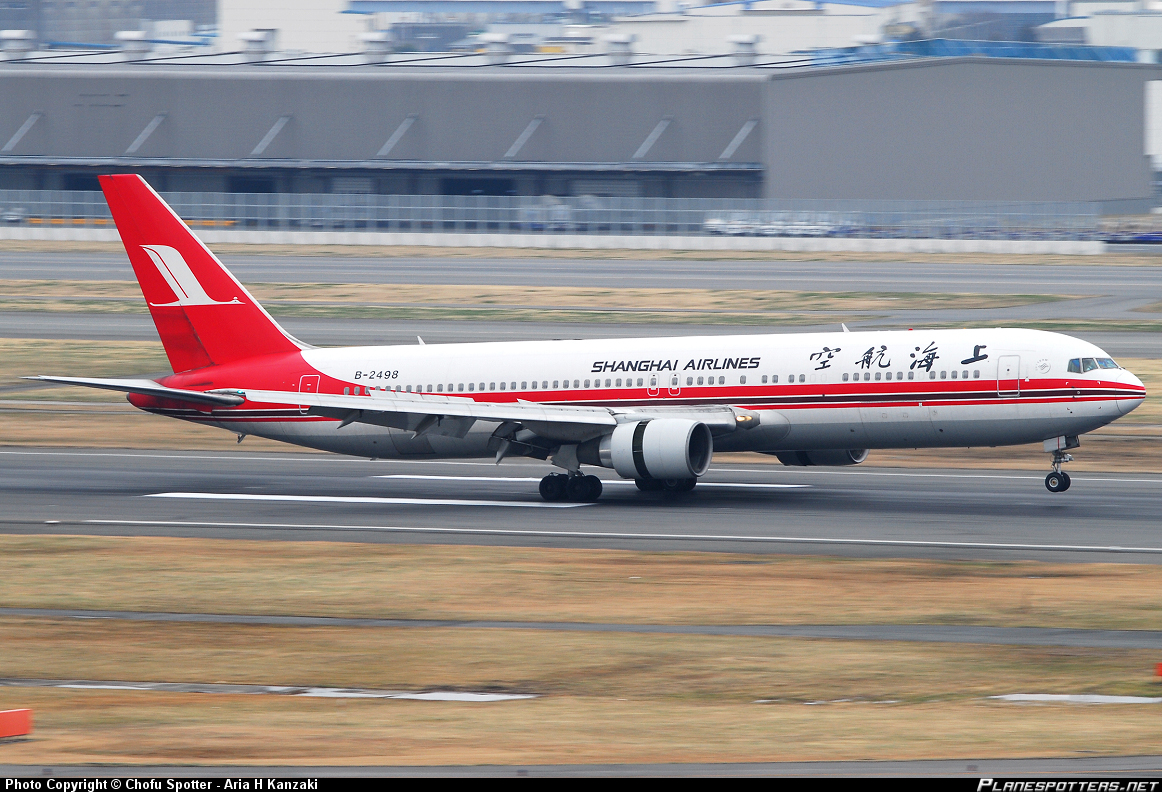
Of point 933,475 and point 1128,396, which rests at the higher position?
point 1128,396

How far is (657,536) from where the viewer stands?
33.1m

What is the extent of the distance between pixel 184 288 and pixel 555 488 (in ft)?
39.5

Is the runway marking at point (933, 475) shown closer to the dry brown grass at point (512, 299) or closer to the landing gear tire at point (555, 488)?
the landing gear tire at point (555, 488)

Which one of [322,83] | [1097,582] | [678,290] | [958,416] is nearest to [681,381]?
[958,416]

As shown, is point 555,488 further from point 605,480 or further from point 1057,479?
point 1057,479

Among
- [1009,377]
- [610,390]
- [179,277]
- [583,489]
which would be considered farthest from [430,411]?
[1009,377]

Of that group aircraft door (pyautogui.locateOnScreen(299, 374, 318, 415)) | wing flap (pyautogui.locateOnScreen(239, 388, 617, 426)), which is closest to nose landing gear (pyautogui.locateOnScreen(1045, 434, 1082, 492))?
wing flap (pyautogui.locateOnScreen(239, 388, 617, 426))

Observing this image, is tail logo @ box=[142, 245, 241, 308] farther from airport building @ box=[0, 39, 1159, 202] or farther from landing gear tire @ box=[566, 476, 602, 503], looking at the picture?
airport building @ box=[0, 39, 1159, 202]

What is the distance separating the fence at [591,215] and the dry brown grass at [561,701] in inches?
3530

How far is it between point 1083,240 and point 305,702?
312ft

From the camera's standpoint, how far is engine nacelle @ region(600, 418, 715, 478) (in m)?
36.3

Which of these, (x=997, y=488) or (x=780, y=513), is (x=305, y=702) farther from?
(x=997, y=488)

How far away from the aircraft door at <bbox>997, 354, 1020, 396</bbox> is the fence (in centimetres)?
7402

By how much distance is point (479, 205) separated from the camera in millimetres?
116750
